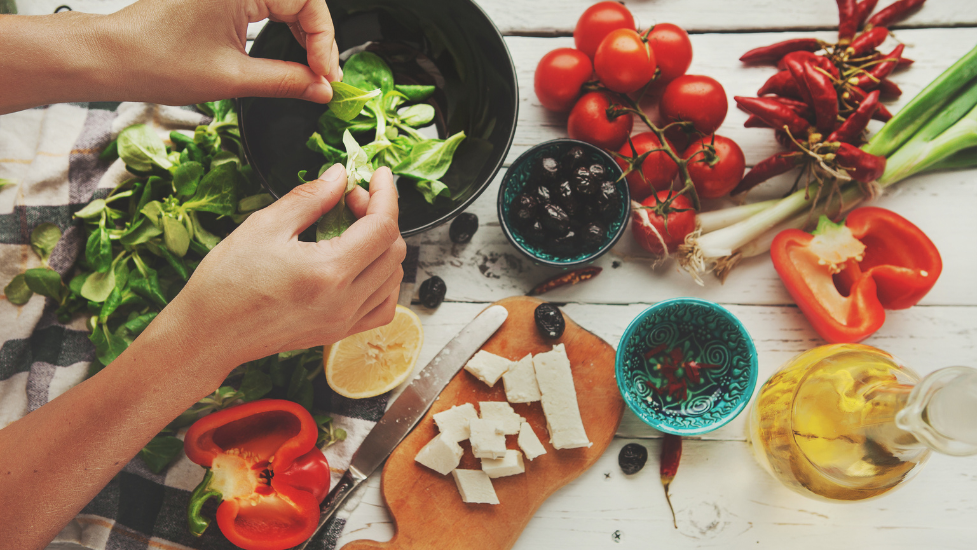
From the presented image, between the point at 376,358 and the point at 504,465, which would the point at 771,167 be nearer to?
the point at 504,465

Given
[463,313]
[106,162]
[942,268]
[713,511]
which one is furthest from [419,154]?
[942,268]

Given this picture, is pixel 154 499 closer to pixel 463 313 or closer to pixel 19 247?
pixel 19 247

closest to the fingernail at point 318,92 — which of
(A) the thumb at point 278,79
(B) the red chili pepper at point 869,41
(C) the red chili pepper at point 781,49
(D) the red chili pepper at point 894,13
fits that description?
(A) the thumb at point 278,79

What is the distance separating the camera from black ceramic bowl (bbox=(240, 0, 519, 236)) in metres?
1.27

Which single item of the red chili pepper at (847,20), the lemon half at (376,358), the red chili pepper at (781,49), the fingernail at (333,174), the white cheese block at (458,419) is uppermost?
the red chili pepper at (847,20)

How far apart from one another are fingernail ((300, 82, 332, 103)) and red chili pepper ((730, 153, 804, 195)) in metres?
1.07

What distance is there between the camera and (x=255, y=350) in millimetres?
1011

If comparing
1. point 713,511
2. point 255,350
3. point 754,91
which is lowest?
point 713,511

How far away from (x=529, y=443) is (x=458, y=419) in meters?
0.19

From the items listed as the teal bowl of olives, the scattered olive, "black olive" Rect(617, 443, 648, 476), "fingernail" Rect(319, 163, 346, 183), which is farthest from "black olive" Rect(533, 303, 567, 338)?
"fingernail" Rect(319, 163, 346, 183)

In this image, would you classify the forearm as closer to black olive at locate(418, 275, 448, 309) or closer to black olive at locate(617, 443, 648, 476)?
black olive at locate(418, 275, 448, 309)

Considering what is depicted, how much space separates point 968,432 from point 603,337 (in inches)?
30.7

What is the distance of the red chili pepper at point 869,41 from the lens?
147 centimetres

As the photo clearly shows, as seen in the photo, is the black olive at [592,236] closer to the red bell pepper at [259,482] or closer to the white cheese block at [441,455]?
the white cheese block at [441,455]
